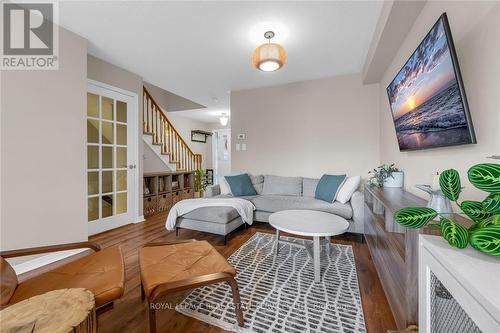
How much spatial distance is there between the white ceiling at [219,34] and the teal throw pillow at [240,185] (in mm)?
1698

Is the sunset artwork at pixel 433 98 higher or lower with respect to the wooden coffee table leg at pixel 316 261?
higher

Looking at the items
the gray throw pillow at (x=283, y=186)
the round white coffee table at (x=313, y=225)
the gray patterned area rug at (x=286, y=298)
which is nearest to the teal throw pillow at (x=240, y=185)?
the gray throw pillow at (x=283, y=186)

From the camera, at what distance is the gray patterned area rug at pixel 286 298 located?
4.24 feet

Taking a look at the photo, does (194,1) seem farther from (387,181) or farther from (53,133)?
(387,181)

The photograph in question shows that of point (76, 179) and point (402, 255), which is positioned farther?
point (76, 179)

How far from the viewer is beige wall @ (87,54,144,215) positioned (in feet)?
9.18

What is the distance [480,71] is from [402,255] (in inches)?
41.6

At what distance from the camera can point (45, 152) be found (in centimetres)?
204

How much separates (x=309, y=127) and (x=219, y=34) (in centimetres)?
207

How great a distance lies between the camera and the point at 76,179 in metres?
2.29

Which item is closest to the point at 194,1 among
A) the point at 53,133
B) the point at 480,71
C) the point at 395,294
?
the point at 53,133

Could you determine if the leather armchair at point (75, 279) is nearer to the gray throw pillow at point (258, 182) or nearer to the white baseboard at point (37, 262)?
the white baseboard at point (37, 262)

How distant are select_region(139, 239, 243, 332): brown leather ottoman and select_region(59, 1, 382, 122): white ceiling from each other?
6.81 ft

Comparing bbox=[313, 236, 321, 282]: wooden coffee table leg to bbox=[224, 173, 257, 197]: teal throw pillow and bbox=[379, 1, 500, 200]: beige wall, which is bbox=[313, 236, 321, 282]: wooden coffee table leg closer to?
bbox=[379, 1, 500, 200]: beige wall
